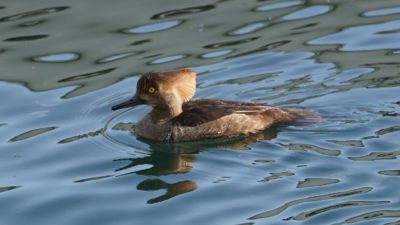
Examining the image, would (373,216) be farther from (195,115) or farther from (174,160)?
(195,115)

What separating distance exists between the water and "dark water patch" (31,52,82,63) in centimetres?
3

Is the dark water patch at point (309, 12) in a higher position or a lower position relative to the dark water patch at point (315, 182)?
higher

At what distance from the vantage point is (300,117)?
11727 millimetres

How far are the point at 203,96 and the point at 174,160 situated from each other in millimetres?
1600

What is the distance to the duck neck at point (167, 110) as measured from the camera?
12.0 meters

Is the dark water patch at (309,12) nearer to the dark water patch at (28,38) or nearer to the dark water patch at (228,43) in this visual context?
the dark water patch at (228,43)

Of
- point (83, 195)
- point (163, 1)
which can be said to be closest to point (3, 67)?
point (163, 1)

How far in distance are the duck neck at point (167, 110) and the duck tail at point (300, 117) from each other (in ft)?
3.45

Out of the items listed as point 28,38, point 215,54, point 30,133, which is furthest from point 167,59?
point 30,133

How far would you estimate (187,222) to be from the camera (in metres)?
9.42

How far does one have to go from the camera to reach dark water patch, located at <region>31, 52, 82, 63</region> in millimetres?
13844

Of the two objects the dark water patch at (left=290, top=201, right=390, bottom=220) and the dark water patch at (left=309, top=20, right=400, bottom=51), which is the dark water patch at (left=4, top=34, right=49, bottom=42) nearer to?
the dark water patch at (left=309, top=20, right=400, bottom=51)

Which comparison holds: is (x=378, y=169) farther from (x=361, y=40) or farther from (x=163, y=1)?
(x=163, y=1)

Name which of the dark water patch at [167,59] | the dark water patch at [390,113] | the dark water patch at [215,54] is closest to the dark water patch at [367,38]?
the dark water patch at [215,54]
